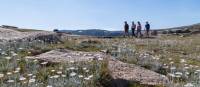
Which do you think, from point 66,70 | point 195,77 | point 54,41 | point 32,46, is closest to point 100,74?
point 66,70

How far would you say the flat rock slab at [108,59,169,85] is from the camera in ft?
55.5

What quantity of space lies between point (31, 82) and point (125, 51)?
38.6 feet

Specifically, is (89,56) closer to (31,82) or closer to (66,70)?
(66,70)

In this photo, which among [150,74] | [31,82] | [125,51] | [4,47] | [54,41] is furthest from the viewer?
[54,41]

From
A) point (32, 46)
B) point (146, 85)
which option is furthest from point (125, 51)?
point (146, 85)

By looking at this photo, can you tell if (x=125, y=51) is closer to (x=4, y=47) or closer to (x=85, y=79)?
(x=4, y=47)

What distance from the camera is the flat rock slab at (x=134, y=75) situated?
16.9 meters

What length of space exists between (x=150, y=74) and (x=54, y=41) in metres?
18.0

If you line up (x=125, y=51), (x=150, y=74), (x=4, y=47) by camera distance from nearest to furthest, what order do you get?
(x=150, y=74) → (x=4, y=47) → (x=125, y=51)

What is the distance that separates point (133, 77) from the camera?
17109 millimetres

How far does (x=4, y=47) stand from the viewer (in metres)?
25.6

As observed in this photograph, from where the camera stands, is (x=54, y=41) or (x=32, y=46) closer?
(x=32, y=46)

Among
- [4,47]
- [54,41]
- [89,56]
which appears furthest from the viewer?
[54,41]

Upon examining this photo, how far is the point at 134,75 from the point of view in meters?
17.5
